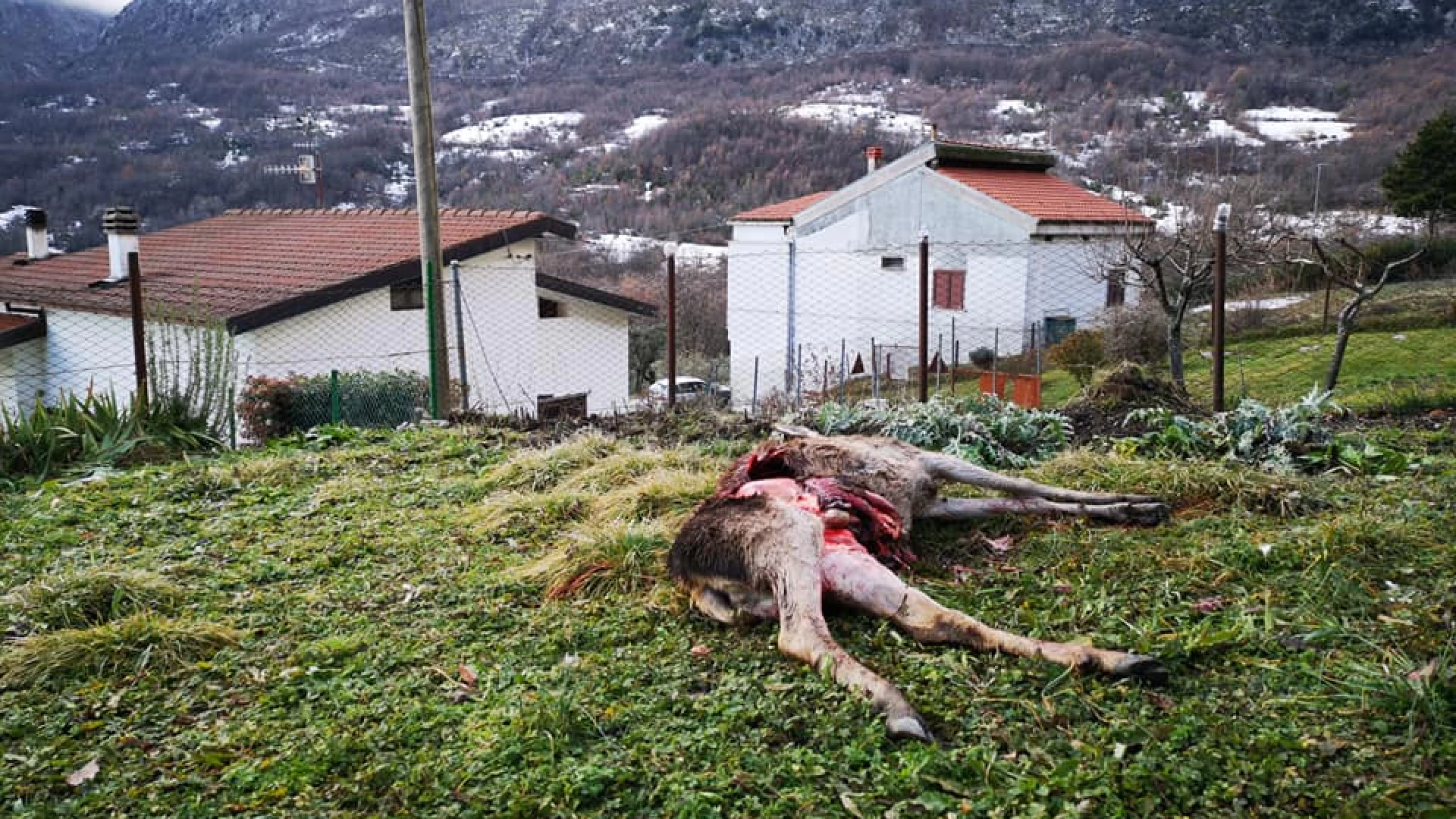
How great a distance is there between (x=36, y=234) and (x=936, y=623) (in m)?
23.1

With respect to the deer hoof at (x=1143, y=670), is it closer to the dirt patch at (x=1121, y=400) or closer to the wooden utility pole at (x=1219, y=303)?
the dirt patch at (x=1121, y=400)

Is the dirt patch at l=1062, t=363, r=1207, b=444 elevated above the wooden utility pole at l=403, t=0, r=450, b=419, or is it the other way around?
the wooden utility pole at l=403, t=0, r=450, b=419

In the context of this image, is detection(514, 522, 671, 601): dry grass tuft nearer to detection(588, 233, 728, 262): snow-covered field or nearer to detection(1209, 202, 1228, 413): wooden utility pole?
detection(1209, 202, 1228, 413): wooden utility pole

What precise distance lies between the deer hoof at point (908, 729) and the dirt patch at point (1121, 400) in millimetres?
4555

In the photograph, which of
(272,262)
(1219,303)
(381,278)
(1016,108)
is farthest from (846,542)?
(1016,108)

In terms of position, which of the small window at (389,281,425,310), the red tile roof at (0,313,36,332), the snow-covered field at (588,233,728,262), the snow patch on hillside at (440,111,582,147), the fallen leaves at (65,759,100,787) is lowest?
the fallen leaves at (65,759,100,787)

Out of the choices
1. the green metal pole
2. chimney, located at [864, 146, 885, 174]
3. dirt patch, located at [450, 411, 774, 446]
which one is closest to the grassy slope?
dirt patch, located at [450, 411, 774, 446]

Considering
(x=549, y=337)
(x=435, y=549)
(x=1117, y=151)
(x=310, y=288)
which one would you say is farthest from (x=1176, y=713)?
(x=1117, y=151)

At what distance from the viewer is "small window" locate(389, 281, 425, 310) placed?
51.2 feet

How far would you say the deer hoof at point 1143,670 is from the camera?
2.75m

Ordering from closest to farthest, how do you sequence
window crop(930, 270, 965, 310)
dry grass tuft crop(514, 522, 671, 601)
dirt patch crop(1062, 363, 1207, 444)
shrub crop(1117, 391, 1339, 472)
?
dry grass tuft crop(514, 522, 671, 601) → shrub crop(1117, 391, 1339, 472) → dirt patch crop(1062, 363, 1207, 444) → window crop(930, 270, 965, 310)

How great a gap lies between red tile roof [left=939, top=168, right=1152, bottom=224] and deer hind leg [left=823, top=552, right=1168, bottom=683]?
20701 mm

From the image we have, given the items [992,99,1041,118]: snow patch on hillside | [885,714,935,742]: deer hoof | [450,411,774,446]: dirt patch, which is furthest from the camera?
[992,99,1041,118]: snow patch on hillside

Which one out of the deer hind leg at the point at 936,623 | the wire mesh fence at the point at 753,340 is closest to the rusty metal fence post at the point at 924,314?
the wire mesh fence at the point at 753,340
